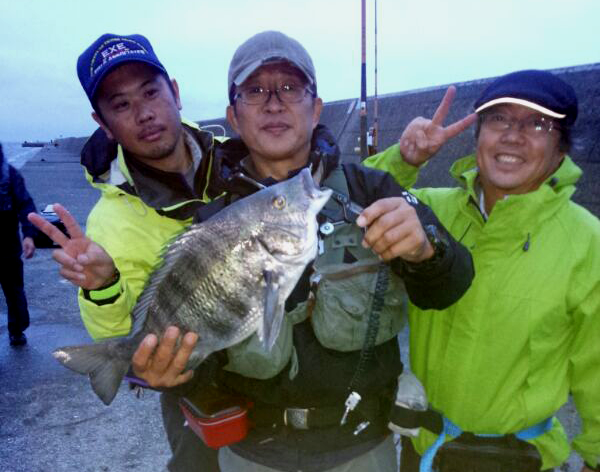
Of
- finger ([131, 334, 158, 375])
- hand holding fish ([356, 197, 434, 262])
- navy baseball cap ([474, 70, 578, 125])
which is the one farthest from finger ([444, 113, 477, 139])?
finger ([131, 334, 158, 375])

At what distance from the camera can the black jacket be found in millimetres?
1889

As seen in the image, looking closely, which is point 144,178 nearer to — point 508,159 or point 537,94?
point 508,159

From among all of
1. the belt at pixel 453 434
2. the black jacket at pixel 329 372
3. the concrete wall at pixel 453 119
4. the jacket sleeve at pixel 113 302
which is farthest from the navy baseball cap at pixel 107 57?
the belt at pixel 453 434

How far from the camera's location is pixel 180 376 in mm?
1978

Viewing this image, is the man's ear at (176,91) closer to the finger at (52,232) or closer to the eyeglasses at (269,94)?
the eyeglasses at (269,94)

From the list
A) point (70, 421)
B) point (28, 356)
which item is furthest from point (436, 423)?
point (28, 356)

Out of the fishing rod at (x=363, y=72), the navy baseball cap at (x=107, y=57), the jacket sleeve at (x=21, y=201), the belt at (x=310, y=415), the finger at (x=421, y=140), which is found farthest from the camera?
the fishing rod at (x=363, y=72)

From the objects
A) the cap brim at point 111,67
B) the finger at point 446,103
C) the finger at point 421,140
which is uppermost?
the cap brim at point 111,67

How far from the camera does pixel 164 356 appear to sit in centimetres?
185

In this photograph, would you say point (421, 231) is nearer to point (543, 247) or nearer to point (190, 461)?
point (543, 247)

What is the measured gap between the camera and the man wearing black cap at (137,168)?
224cm

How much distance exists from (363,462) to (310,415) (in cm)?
35

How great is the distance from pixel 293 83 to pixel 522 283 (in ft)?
4.62

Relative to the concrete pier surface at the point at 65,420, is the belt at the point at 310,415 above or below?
above
